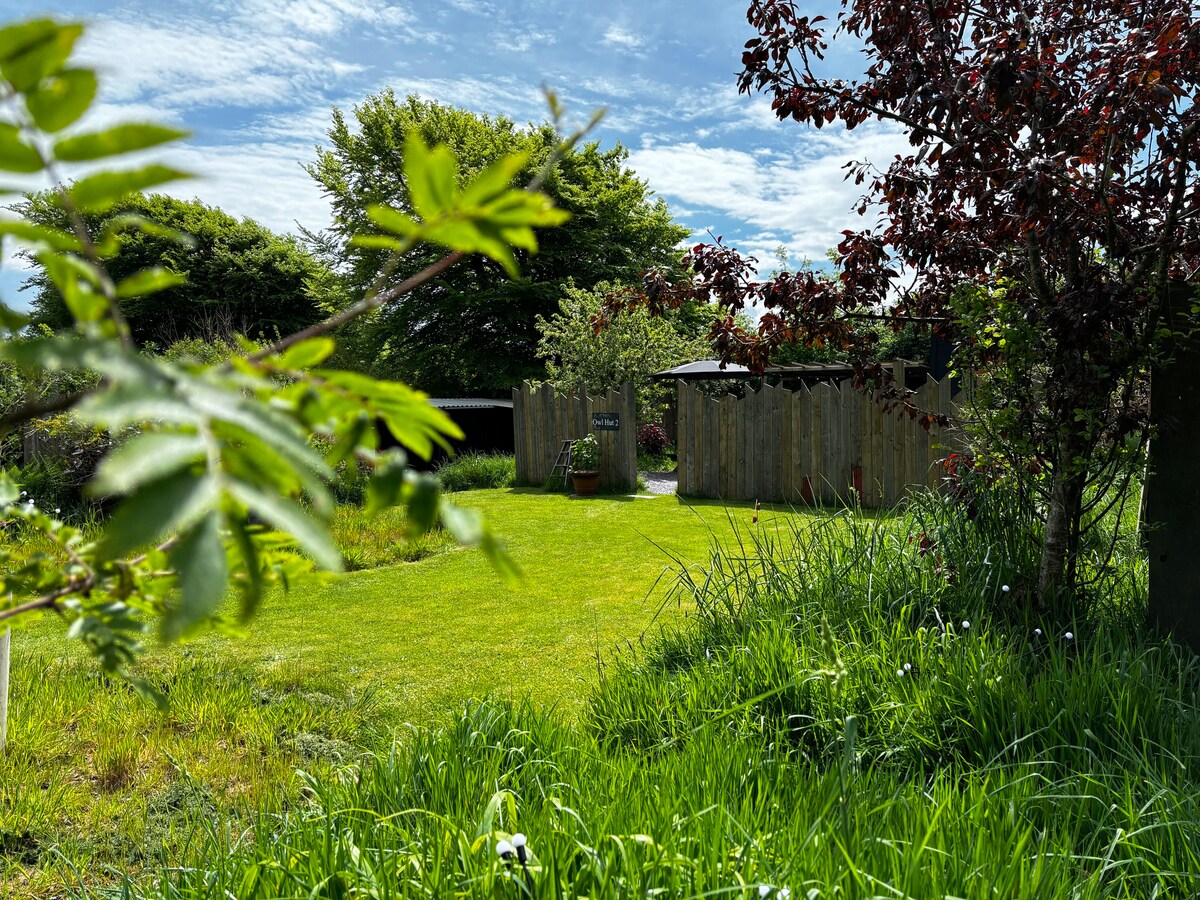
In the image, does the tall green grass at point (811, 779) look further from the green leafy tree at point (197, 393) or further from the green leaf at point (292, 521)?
the green leaf at point (292, 521)

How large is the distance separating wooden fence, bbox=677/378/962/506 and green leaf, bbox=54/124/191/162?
8.66m

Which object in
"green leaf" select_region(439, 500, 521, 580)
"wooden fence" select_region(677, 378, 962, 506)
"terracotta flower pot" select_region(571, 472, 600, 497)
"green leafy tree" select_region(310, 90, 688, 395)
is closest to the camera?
"green leaf" select_region(439, 500, 521, 580)

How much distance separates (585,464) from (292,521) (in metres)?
11.0

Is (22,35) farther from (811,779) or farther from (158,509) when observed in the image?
(811,779)

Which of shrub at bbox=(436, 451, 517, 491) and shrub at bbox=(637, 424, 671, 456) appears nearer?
shrub at bbox=(436, 451, 517, 491)

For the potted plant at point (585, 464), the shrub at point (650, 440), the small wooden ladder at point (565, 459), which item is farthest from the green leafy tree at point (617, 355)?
the potted plant at point (585, 464)

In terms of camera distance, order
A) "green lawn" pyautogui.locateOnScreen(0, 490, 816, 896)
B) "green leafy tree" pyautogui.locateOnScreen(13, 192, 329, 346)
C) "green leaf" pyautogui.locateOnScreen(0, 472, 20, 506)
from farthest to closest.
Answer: "green leafy tree" pyautogui.locateOnScreen(13, 192, 329, 346)
"green lawn" pyautogui.locateOnScreen(0, 490, 816, 896)
"green leaf" pyautogui.locateOnScreen(0, 472, 20, 506)

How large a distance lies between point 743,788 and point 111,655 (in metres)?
1.59

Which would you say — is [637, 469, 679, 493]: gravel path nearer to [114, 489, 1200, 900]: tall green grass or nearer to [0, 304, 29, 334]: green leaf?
[114, 489, 1200, 900]: tall green grass

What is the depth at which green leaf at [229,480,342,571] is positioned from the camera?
36 cm

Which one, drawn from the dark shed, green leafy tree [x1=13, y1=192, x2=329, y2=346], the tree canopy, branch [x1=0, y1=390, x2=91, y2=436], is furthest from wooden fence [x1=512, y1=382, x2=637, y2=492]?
green leafy tree [x1=13, y1=192, x2=329, y2=346]

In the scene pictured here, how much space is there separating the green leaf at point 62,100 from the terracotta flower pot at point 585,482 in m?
10.5

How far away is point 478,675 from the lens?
4.04 m

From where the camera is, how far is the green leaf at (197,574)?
1.20 ft
